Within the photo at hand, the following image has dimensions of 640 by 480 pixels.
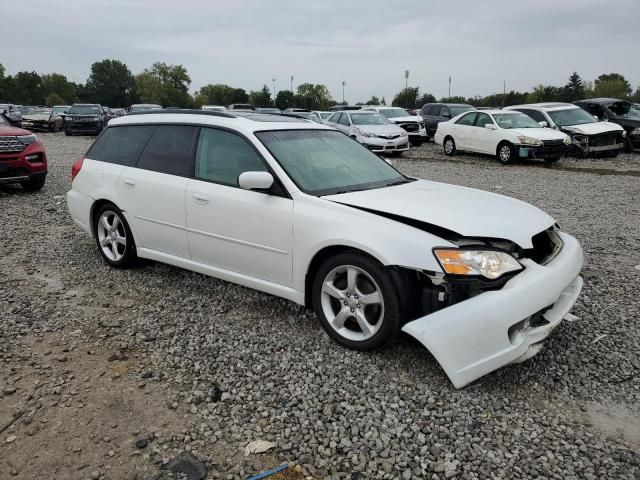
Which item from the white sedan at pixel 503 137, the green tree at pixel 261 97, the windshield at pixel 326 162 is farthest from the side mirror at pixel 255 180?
the green tree at pixel 261 97

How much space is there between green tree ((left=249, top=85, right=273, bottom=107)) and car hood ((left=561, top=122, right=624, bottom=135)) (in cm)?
7757

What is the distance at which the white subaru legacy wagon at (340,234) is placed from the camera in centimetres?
304

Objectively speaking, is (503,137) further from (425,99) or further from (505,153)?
(425,99)

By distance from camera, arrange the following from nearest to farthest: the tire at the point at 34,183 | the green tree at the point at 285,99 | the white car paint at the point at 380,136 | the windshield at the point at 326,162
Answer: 1. the windshield at the point at 326,162
2. the tire at the point at 34,183
3. the white car paint at the point at 380,136
4. the green tree at the point at 285,99

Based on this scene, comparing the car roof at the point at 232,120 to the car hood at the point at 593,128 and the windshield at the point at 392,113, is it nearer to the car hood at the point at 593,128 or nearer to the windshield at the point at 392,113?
the car hood at the point at 593,128

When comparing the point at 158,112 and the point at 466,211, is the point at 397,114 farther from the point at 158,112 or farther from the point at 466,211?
the point at 466,211

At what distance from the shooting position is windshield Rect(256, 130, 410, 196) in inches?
155

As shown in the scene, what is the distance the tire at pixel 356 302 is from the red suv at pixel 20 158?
25.8 ft

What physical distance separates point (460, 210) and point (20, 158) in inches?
339

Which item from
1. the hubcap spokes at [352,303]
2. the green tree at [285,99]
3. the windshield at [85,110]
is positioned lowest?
the hubcap spokes at [352,303]

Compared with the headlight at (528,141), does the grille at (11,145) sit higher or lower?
higher

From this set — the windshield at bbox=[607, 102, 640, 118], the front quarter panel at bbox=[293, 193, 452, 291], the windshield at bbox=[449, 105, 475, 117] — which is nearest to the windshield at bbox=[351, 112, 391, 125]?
the windshield at bbox=[449, 105, 475, 117]

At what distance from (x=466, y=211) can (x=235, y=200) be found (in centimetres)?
173

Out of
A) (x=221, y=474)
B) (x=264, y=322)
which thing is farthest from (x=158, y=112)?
(x=221, y=474)
